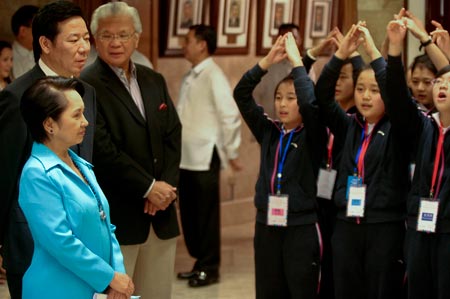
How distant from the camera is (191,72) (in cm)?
785

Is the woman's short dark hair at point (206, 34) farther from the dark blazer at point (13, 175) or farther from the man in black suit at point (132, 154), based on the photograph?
the dark blazer at point (13, 175)

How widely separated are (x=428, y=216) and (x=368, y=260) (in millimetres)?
459

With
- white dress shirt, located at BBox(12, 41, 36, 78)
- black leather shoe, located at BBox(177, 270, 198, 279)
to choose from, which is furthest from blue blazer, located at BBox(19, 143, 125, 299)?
white dress shirt, located at BBox(12, 41, 36, 78)

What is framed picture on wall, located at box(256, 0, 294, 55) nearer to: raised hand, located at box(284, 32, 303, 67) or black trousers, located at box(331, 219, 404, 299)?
raised hand, located at box(284, 32, 303, 67)

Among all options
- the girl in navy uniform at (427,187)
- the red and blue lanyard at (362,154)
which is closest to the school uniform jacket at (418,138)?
the girl in navy uniform at (427,187)

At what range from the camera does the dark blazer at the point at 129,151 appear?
512 centimetres

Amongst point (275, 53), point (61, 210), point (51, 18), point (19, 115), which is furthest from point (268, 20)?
point (61, 210)

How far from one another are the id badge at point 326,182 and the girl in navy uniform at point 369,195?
0.24 meters

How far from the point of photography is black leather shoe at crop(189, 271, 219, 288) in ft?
24.3

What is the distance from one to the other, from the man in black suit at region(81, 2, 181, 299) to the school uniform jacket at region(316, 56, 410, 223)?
35.8 inches

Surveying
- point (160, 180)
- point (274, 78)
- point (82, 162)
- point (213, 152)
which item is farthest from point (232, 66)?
point (82, 162)

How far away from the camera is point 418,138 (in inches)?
197

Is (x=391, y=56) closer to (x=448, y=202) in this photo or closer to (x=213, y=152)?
(x=448, y=202)

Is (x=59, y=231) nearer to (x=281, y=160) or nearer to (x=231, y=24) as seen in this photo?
(x=281, y=160)
